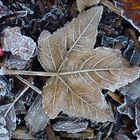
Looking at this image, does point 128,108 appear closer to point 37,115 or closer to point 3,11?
point 37,115

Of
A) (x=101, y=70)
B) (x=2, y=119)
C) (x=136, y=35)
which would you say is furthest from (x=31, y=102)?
(x=136, y=35)

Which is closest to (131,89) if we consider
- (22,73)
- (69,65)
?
(69,65)

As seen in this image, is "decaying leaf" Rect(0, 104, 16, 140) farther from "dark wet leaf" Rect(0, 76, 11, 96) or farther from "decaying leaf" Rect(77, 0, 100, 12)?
"decaying leaf" Rect(77, 0, 100, 12)

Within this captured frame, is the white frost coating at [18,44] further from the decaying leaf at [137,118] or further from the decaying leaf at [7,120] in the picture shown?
the decaying leaf at [137,118]

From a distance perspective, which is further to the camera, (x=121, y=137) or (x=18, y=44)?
(x=121, y=137)

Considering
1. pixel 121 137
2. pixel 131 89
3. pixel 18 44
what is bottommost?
pixel 121 137

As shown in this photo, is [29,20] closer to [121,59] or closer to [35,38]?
[35,38]

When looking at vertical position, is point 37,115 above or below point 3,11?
below

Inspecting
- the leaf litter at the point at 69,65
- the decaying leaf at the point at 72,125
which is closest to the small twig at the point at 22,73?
the leaf litter at the point at 69,65
